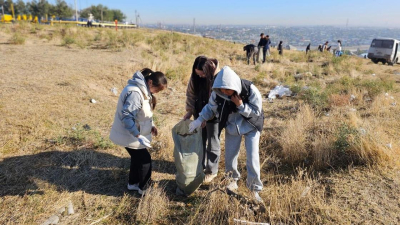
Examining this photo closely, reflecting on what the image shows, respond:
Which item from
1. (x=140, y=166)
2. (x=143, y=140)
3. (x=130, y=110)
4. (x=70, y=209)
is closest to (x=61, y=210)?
(x=70, y=209)

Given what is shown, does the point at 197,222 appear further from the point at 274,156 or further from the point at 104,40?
the point at 104,40

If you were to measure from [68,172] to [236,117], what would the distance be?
2.13 meters

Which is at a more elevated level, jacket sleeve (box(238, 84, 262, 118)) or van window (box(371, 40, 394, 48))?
van window (box(371, 40, 394, 48))

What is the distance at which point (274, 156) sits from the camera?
11.1 feet

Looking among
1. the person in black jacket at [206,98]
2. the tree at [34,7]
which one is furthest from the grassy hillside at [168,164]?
the tree at [34,7]

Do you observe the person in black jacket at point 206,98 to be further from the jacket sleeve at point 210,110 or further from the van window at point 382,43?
the van window at point 382,43

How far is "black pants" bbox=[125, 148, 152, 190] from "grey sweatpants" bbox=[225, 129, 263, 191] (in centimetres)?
82

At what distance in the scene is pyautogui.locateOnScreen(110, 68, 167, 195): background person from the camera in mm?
2324

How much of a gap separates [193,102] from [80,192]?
1.54 m

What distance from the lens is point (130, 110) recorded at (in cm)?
230

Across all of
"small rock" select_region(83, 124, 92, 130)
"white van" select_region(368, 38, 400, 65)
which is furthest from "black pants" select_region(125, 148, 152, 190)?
"white van" select_region(368, 38, 400, 65)

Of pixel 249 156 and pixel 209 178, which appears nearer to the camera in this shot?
pixel 249 156

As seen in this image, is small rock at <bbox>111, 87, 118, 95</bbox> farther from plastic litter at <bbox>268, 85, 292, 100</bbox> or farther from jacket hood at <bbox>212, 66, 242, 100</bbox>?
jacket hood at <bbox>212, 66, 242, 100</bbox>

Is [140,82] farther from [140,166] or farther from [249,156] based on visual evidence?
[249,156]
